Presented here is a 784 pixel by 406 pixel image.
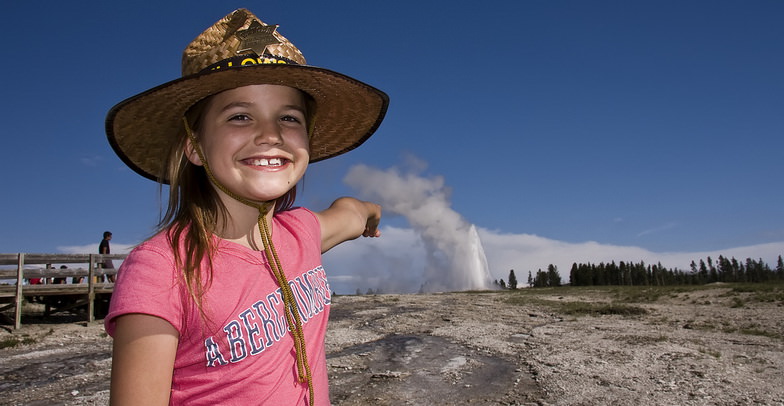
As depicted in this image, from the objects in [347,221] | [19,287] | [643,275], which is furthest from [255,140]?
[643,275]

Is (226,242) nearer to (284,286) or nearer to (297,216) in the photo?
(284,286)

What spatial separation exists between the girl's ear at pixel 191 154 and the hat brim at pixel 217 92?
9 centimetres

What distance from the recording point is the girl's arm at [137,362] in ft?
4.20

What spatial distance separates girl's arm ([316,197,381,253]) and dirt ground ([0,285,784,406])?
2444 millimetres

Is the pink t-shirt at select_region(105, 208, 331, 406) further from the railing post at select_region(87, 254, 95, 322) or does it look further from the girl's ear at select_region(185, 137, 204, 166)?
the railing post at select_region(87, 254, 95, 322)

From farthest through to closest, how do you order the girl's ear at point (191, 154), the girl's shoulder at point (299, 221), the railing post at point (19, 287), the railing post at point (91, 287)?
1. the railing post at point (91, 287)
2. the railing post at point (19, 287)
3. the girl's shoulder at point (299, 221)
4. the girl's ear at point (191, 154)

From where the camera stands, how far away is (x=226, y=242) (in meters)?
1.65

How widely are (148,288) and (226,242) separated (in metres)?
0.36

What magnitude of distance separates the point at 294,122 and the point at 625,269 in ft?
303

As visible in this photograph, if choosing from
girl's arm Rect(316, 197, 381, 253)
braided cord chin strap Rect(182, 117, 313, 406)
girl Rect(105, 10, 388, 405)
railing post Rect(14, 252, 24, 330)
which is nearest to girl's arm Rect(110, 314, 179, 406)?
girl Rect(105, 10, 388, 405)

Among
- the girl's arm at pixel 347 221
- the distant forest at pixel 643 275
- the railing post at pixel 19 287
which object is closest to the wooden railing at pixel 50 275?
the railing post at pixel 19 287

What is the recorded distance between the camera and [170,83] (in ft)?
5.44

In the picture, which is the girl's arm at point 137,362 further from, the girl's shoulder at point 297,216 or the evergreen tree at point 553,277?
the evergreen tree at point 553,277

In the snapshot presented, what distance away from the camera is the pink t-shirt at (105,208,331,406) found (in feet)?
4.38
